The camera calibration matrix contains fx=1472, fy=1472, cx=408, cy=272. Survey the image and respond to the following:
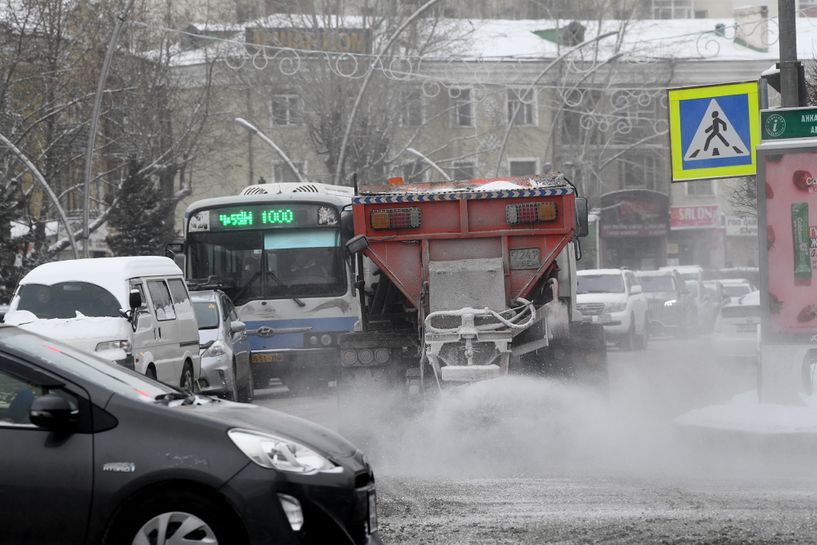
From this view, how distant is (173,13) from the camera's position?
4925cm

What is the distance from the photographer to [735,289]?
43.7m

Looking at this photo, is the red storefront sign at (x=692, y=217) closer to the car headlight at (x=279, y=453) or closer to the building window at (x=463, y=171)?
the building window at (x=463, y=171)

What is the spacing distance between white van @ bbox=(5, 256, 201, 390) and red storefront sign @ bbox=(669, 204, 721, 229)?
171ft

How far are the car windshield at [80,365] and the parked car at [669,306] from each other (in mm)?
34099

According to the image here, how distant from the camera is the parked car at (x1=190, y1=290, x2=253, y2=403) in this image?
1889 centimetres

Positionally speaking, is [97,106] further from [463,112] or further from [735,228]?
[735,228]

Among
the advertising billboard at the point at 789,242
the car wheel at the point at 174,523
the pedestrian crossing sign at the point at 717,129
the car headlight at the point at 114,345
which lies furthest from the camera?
the pedestrian crossing sign at the point at 717,129

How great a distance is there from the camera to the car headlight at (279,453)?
645 centimetres

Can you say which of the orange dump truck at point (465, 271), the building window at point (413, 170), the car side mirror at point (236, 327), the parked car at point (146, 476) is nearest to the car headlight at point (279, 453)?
the parked car at point (146, 476)

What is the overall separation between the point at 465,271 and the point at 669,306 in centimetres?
2756

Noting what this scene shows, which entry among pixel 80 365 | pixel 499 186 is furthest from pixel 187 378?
pixel 80 365

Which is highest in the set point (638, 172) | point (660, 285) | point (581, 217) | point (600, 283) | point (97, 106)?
point (97, 106)

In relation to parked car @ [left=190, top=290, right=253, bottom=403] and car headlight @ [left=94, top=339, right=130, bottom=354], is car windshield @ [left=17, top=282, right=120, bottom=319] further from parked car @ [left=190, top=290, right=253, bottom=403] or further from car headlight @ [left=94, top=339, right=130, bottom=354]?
parked car @ [left=190, top=290, right=253, bottom=403]

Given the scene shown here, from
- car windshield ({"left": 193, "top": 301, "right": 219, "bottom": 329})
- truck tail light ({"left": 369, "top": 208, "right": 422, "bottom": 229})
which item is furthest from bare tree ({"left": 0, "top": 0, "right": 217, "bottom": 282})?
truck tail light ({"left": 369, "top": 208, "right": 422, "bottom": 229})
